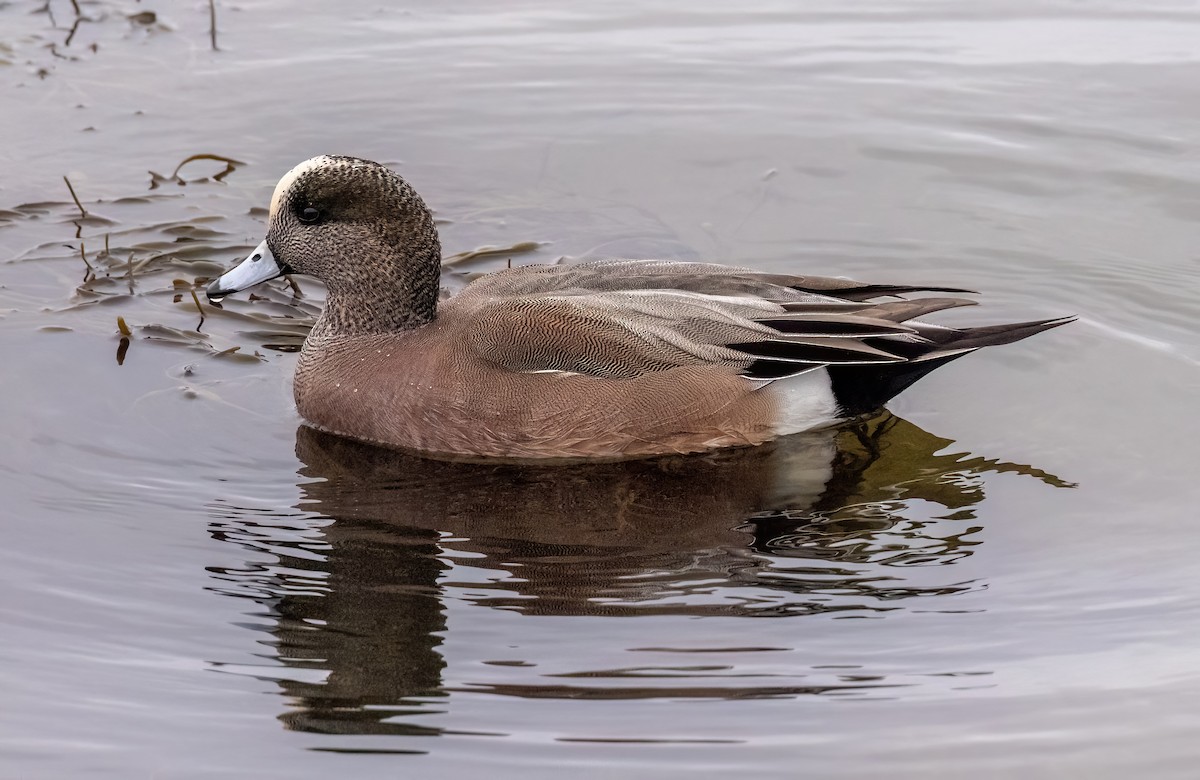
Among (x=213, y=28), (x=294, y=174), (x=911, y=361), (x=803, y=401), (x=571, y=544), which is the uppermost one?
(x=213, y=28)

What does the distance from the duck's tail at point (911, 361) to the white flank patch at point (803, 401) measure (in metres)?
0.04

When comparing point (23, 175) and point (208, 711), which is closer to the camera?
point (208, 711)

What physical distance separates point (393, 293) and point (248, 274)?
1.90 feet

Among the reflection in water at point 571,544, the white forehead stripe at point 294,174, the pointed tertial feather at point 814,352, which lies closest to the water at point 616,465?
the reflection in water at point 571,544

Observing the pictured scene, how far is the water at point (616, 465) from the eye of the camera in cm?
390

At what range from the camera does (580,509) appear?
17.0 feet

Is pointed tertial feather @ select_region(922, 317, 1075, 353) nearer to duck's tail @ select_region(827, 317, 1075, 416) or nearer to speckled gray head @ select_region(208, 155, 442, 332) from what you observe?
duck's tail @ select_region(827, 317, 1075, 416)

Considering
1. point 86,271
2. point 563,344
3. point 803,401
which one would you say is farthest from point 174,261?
point 803,401

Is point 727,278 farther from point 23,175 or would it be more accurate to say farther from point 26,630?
point 23,175

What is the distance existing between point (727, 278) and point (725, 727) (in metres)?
2.34

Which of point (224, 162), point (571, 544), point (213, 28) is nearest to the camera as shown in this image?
point (571, 544)

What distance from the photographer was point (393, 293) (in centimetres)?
577

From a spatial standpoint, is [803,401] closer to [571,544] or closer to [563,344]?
[563,344]

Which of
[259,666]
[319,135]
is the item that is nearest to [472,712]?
[259,666]
